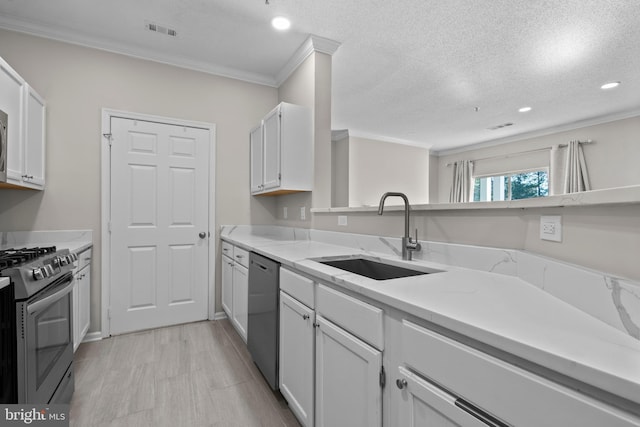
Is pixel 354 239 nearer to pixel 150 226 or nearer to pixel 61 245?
pixel 150 226

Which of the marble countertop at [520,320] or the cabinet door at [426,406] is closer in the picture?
the marble countertop at [520,320]

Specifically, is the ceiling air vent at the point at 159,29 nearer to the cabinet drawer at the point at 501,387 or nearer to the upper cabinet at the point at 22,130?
the upper cabinet at the point at 22,130

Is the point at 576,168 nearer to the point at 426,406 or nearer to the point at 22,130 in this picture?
the point at 426,406

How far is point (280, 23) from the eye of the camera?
2.53 meters

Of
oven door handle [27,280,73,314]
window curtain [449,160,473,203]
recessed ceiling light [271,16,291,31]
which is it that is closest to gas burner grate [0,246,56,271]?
oven door handle [27,280,73,314]

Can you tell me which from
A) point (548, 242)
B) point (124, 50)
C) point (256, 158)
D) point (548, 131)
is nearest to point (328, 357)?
point (548, 242)

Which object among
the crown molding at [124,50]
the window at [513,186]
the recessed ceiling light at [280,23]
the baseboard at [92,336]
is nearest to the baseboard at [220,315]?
the baseboard at [92,336]

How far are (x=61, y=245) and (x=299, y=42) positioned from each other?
266 cm

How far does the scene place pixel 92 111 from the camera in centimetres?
278

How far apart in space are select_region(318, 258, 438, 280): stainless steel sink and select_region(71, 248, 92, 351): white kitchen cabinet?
1912mm

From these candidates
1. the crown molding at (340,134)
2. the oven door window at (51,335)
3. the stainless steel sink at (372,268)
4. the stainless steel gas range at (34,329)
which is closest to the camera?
the stainless steel gas range at (34,329)

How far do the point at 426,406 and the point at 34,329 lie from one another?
1646mm

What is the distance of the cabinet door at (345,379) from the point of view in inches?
40.2

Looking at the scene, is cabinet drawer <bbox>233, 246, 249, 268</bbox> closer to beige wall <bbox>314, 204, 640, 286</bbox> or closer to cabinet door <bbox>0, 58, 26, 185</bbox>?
beige wall <bbox>314, 204, 640, 286</bbox>
